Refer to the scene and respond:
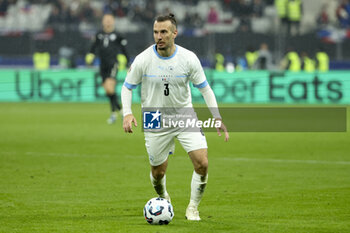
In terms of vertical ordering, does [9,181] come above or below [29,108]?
above

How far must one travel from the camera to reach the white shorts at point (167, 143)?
742 centimetres

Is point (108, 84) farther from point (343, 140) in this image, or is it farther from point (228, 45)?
point (228, 45)

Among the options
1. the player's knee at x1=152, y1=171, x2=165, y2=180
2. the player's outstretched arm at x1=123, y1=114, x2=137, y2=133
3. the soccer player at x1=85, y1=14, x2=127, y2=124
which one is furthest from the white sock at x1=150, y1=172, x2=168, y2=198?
the soccer player at x1=85, y1=14, x2=127, y2=124

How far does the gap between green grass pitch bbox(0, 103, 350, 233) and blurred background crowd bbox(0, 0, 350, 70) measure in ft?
40.2

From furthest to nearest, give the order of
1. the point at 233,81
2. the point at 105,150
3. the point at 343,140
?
the point at 233,81 → the point at 343,140 → the point at 105,150

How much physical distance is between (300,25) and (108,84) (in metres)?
14.3

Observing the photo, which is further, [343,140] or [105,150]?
[343,140]

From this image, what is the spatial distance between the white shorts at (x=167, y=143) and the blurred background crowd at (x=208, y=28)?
2067 centimetres

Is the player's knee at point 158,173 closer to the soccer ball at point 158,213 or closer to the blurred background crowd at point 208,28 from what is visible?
the soccer ball at point 158,213

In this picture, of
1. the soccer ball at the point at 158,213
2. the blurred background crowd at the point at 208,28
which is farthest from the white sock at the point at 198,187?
the blurred background crowd at the point at 208,28

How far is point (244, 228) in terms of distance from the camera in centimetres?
696

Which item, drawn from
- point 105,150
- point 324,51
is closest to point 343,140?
point 105,150

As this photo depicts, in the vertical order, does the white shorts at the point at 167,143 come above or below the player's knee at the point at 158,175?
above

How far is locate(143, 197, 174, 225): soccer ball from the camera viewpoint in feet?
23.4
